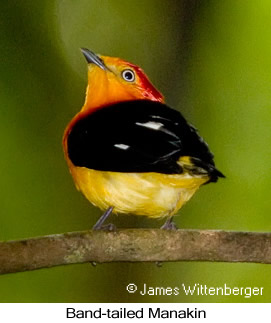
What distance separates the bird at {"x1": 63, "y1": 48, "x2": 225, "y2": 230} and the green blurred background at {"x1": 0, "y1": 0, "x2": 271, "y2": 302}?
13cm

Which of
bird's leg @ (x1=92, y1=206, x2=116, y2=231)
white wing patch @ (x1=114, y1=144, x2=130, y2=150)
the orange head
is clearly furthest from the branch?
the orange head

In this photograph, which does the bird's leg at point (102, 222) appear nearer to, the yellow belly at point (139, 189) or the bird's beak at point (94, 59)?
the yellow belly at point (139, 189)

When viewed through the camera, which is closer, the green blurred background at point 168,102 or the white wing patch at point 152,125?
the white wing patch at point 152,125

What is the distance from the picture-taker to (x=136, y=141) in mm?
1544

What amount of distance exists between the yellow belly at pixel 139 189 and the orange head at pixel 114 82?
0.22 meters

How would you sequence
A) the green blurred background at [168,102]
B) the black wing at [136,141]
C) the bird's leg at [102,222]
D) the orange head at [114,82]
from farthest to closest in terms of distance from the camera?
the green blurred background at [168,102], the orange head at [114,82], the bird's leg at [102,222], the black wing at [136,141]

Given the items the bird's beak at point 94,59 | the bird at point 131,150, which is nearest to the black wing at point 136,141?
the bird at point 131,150

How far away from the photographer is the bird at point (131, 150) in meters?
1.50

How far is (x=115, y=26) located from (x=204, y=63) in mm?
288

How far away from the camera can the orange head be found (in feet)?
5.65

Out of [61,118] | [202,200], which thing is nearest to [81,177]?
[61,118]

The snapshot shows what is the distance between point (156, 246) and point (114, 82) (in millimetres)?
471

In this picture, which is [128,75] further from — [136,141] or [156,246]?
[156,246]
